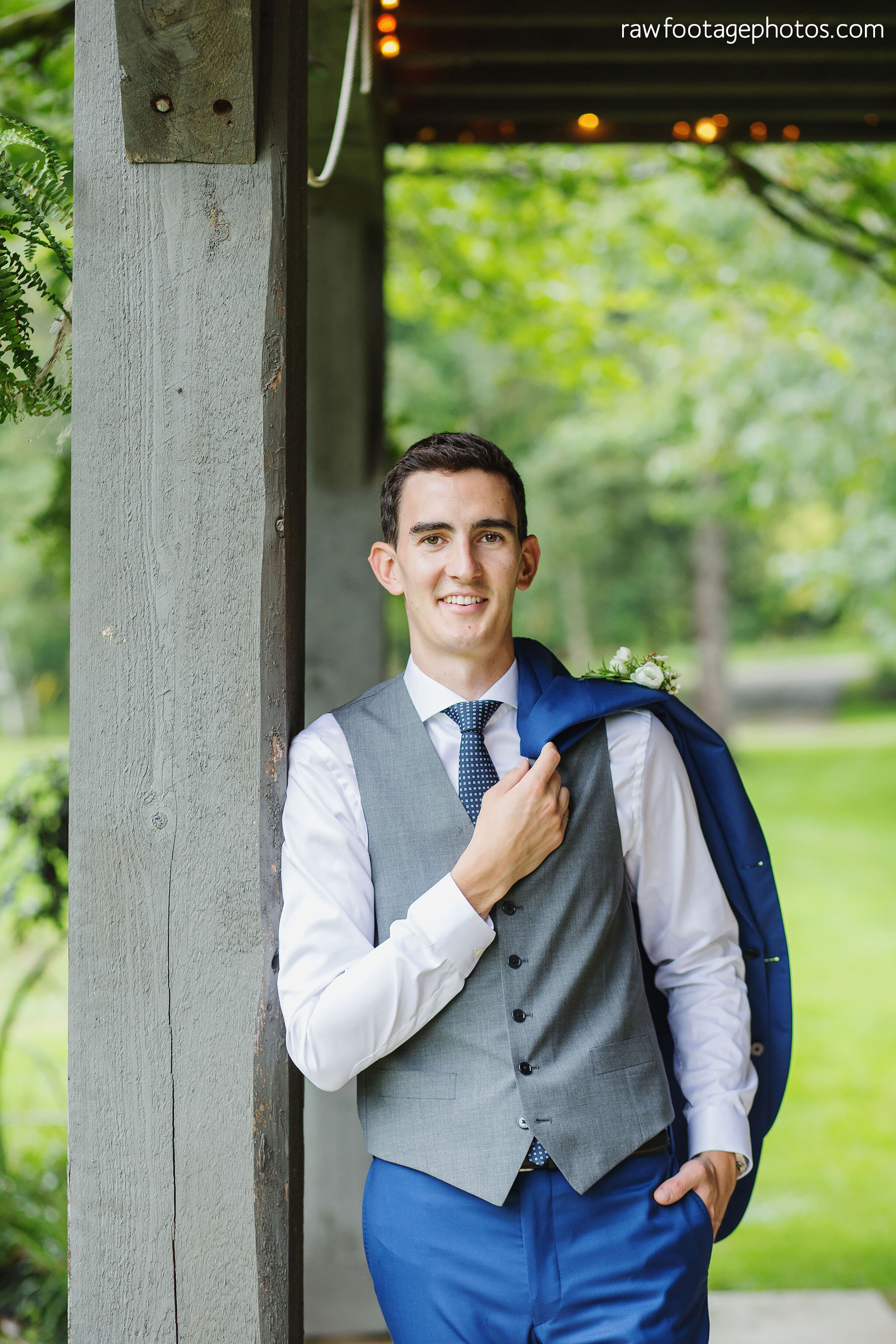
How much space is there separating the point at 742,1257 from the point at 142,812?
354 centimetres

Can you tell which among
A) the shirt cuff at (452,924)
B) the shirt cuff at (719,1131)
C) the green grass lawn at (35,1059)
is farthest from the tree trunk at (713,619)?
the shirt cuff at (452,924)

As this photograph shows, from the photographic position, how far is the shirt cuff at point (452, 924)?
144 cm

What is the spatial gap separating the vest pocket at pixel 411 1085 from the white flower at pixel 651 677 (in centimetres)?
67

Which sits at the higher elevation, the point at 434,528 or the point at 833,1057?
the point at 434,528

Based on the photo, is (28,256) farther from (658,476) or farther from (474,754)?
(658,476)

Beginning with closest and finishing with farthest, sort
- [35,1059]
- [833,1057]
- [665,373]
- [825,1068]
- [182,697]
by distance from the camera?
[182,697] < [35,1059] < [825,1068] < [833,1057] < [665,373]

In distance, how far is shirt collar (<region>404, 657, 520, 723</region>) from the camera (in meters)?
1.66

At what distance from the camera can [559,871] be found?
1.55m

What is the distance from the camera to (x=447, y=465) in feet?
5.47

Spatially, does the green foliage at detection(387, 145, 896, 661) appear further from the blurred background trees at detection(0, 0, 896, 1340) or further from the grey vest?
the grey vest

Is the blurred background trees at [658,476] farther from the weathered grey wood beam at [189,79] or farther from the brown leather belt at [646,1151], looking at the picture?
the brown leather belt at [646,1151]

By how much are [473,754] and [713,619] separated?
1431 centimetres

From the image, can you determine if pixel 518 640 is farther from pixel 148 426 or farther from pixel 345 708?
pixel 148 426

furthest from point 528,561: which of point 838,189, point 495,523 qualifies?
point 838,189
